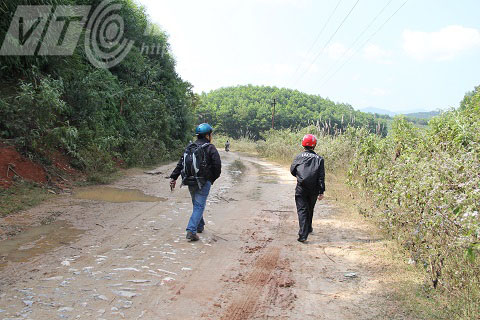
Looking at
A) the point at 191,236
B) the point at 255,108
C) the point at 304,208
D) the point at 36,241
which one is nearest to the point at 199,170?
the point at 191,236

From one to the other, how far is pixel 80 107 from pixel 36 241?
8568 mm

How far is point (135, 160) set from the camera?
56.2 feet

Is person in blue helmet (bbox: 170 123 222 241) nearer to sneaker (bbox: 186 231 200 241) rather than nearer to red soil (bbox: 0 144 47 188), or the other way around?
sneaker (bbox: 186 231 200 241)

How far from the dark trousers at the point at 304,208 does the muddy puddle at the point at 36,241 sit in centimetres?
361

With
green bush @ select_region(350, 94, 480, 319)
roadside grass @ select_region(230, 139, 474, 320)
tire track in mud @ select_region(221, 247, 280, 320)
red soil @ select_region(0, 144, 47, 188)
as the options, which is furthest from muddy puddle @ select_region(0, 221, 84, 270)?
green bush @ select_region(350, 94, 480, 319)

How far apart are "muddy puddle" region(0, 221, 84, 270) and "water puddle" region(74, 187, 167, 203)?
2.50 meters

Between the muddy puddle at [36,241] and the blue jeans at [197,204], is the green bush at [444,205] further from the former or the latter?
the muddy puddle at [36,241]

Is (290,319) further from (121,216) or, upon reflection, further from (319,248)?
(121,216)

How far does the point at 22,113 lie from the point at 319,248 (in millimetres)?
8061

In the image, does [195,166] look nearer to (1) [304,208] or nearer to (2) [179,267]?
(2) [179,267]

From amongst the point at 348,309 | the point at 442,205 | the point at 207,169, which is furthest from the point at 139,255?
the point at 442,205

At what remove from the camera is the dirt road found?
3.63 meters

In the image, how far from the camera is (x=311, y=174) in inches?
262

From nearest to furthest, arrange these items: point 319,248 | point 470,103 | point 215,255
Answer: point 215,255 < point 319,248 < point 470,103
